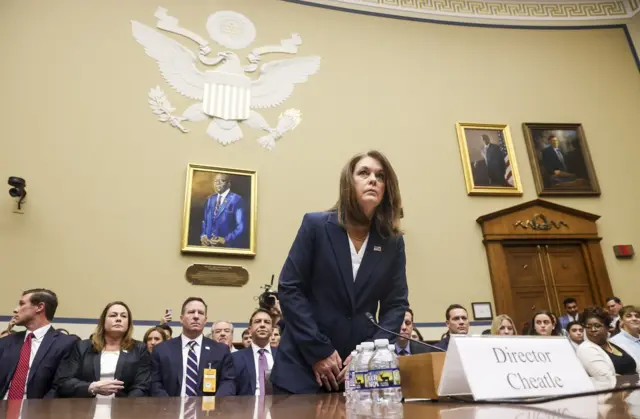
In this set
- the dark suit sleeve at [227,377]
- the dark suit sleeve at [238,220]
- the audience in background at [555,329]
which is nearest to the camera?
the dark suit sleeve at [227,377]

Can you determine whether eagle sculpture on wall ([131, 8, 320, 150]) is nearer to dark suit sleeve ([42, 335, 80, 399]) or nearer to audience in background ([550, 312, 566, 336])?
dark suit sleeve ([42, 335, 80, 399])

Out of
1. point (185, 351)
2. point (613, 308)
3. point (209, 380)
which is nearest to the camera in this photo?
point (209, 380)

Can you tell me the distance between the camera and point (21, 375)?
400 centimetres

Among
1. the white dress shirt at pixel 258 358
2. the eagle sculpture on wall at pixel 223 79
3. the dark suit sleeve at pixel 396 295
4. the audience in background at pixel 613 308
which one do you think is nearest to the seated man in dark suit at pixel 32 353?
the white dress shirt at pixel 258 358

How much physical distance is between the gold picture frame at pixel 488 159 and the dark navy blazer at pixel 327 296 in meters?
6.90

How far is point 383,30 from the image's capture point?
977 cm

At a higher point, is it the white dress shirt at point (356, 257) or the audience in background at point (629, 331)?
the white dress shirt at point (356, 257)

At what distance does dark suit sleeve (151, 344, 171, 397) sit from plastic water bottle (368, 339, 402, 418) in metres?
2.99

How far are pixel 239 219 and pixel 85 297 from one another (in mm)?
2443

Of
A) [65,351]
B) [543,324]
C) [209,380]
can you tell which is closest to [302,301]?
[209,380]

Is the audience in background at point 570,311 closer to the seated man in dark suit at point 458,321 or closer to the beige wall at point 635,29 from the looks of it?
the seated man in dark suit at point 458,321

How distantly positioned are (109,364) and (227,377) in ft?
3.22

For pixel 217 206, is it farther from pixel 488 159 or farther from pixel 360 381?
pixel 360 381

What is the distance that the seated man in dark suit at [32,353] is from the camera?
3.96 m
